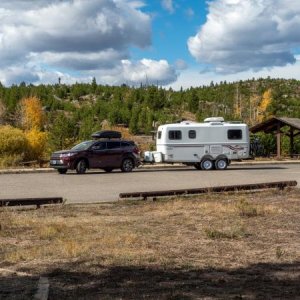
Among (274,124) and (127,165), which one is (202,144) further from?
(274,124)

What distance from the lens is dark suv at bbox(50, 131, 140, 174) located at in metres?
27.6

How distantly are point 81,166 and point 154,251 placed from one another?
63.5 feet

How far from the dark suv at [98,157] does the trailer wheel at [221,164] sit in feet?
15.0

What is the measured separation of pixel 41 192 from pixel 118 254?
1117cm

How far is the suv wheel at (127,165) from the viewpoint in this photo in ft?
95.8

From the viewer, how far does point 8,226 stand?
37.6 ft

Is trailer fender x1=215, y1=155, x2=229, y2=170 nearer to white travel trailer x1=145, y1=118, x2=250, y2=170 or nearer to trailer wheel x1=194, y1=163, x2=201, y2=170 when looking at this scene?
white travel trailer x1=145, y1=118, x2=250, y2=170

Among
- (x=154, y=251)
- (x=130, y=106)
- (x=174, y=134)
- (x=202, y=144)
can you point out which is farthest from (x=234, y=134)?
(x=130, y=106)

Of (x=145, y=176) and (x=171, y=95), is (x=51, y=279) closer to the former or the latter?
(x=145, y=176)

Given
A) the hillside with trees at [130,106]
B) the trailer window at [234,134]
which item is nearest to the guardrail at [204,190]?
the trailer window at [234,134]

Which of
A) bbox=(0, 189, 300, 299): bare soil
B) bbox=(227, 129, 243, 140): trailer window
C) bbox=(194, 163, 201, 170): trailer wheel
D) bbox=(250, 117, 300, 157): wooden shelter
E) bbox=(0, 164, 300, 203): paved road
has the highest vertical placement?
bbox=(250, 117, 300, 157): wooden shelter

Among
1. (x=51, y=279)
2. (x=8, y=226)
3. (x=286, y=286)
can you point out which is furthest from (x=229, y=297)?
(x=8, y=226)

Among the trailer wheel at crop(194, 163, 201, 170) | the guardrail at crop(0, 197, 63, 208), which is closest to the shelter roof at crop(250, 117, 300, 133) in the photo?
the trailer wheel at crop(194, 163, 201, 170)

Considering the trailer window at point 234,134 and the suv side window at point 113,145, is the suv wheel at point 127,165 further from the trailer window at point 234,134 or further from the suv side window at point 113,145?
the trailer window at point 234,134
